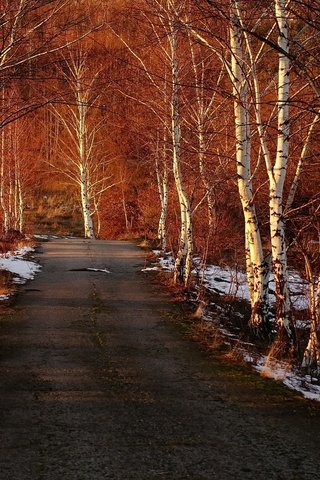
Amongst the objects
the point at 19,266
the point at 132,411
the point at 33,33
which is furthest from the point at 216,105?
the point at 132,411

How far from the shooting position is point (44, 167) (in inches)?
1914

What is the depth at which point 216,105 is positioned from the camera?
18.0 m

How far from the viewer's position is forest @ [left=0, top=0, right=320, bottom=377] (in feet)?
25.7

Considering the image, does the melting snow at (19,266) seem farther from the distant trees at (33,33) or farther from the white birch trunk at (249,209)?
the white birch trunk at (249,209)

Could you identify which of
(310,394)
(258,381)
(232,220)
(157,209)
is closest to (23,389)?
(258,381)

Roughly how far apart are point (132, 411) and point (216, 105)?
47.1ft

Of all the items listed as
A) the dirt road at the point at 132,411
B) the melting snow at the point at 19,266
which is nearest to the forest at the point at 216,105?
the dirt road at the point at 132,411

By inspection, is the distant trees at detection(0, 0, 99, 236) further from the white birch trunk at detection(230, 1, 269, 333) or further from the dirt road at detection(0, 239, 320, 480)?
the dirt road at detection(0, 239, 320, 480)

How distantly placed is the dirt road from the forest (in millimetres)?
1777

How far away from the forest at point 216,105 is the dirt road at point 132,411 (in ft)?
5.83

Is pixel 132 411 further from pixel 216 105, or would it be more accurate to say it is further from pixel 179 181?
pixel 216 105

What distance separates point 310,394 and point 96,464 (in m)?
2.89

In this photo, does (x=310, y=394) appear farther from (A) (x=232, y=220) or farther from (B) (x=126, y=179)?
(B) (x=126, y=179)

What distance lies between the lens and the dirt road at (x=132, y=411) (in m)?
4.03
